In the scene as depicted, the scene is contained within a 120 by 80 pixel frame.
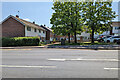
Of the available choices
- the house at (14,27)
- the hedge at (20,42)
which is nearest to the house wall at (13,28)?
the house at (14,27)

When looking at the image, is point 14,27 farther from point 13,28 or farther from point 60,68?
point 60,68

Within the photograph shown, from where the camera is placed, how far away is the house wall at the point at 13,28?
1019 inches

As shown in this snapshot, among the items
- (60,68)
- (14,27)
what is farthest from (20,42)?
(60,68)

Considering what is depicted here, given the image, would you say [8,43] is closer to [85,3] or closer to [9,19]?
[9,19]

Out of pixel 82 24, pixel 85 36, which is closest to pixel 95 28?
pixel 82 24

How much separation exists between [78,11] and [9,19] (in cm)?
1720

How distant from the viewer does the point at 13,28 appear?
26.3 metres

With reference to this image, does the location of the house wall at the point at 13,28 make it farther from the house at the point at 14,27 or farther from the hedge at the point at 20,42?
the hedge at the point at 20,42

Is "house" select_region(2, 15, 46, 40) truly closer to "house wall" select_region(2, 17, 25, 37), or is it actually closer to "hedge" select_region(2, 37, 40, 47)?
"house wall" select_region(2, 17, 25, 37)

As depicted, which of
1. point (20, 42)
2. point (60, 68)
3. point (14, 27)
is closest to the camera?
point (60, 68)

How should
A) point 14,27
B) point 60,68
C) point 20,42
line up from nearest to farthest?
1. point 60,68
2. point 20,42
3. point 14,27

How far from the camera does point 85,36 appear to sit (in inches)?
1933

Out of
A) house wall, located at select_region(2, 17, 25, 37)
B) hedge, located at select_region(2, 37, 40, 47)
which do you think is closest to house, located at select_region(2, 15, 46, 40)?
house wall, located at select_region(2, 17, 25, 37)

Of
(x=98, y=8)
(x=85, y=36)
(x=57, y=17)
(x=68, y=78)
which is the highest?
(x=98, y=8)
